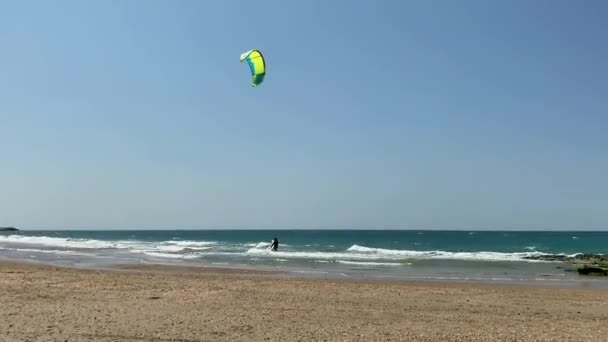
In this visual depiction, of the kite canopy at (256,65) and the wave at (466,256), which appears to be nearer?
the kite canopy at (256,65)

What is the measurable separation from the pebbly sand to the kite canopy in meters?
5.01

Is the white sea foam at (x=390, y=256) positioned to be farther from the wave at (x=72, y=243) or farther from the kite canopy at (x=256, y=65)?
the kite canopy at (x=256, y=65)

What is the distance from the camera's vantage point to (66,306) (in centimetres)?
998

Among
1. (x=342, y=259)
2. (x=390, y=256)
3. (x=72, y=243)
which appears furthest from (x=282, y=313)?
(x=72, y=243)

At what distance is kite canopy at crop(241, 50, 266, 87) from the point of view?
12.9 m

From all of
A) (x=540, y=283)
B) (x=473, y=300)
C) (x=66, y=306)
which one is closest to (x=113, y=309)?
(x=66, y=306)

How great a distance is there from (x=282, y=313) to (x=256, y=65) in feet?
19.9

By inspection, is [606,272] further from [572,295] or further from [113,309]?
[113,309]

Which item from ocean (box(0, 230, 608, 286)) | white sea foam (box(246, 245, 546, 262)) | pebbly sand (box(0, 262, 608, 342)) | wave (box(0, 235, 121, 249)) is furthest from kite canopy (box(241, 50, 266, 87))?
wave (box(0, 235, 121, 249))

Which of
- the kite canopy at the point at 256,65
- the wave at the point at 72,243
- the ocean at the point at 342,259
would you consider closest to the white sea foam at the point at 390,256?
the ocean at the point at 342,259

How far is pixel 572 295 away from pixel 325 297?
7.19m

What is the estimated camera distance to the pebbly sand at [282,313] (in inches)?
308

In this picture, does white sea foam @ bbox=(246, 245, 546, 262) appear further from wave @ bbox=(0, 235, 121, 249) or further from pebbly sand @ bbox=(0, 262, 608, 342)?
wave @ bbox=(0, 235, 121, 249)

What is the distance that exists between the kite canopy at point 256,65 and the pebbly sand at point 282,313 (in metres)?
5.01
